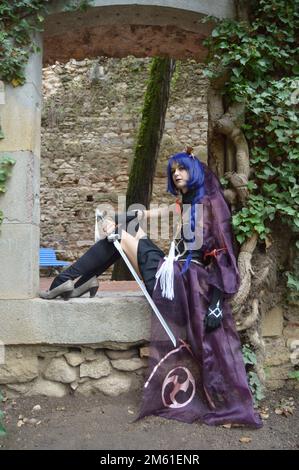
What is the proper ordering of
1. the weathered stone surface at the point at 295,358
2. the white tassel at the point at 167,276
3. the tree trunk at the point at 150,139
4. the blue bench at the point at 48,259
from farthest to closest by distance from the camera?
the blue bench at the point at 48,259 → the tree trunk at the point at 150,139 → the weathered stone surface at the point at 295,358 → the white tassel at the point at 167,276

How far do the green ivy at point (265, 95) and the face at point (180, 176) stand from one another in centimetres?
38

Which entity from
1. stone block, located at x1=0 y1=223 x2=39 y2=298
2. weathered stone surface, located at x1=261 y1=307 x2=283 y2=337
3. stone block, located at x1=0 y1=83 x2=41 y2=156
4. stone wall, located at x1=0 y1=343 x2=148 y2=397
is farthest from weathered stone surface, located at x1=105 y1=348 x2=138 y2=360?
stone block, located at x1=0 y1=83 x2=41 y2=156

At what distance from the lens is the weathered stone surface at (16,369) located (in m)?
2.58

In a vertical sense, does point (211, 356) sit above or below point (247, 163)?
below

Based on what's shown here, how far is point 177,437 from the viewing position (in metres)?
2.19

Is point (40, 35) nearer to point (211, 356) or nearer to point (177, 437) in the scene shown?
point (211, 356)

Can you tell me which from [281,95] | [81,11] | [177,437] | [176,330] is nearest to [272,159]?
[281,95]

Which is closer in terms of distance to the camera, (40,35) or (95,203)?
(40,35)

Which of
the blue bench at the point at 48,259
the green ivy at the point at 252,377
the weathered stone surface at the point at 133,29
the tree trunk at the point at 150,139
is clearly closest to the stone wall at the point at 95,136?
the blue bench at the point at 48,259

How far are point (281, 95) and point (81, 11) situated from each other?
4.54 ft

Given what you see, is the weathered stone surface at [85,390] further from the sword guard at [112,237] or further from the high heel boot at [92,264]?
the sword guard at [112,237]

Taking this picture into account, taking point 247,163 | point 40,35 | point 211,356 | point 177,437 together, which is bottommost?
point 177,437

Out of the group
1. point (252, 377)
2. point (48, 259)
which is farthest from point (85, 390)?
point (48, 259)

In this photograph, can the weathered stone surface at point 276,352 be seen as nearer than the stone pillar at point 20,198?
No
